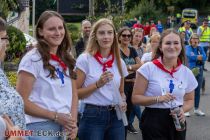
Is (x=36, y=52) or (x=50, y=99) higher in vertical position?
(x=36, y=52)

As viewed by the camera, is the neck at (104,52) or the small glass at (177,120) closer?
the small glass at (177,120)

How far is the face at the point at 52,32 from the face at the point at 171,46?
1165 millimetres

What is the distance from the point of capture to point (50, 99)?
11.4ft

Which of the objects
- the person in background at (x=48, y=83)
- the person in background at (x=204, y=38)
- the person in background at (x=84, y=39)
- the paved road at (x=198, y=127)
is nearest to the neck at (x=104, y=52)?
the person in background at (x=48, y=83)

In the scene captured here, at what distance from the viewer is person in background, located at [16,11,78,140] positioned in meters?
3.42

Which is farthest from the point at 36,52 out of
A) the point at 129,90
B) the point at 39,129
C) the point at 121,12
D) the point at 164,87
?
the point at 121,12

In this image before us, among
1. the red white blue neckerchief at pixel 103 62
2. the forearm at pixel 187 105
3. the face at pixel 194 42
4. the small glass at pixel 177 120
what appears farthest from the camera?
the face at pixel 194 42

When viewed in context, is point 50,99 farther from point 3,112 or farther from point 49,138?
point 3,112

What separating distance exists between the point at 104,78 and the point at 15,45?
641 cm

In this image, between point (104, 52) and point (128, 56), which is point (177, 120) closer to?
point (104, 52)

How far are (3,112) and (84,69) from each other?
183 centimetres

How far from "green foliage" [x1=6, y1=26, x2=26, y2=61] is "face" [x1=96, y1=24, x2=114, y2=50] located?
5921 mm

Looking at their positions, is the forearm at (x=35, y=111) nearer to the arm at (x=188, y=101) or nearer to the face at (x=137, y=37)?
the arm at (x=188, y=101)

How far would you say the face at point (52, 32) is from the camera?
11.9 ft
